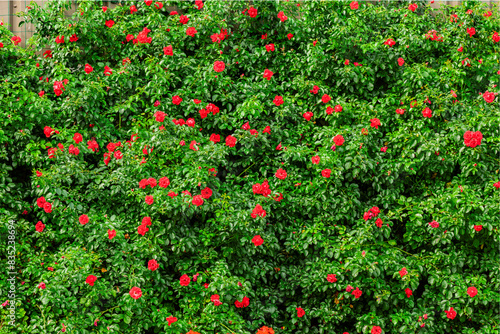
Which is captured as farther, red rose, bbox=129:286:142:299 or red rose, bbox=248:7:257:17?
red rose, bbox=248:7:257:17

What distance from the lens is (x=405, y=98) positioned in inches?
161

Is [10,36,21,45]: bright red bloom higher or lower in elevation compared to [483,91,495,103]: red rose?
higher

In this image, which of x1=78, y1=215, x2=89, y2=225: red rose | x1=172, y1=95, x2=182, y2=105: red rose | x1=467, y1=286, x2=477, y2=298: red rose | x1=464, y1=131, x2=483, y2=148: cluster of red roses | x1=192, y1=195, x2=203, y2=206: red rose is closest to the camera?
x1=192, y1=195, x2=203, y2=206: red rose

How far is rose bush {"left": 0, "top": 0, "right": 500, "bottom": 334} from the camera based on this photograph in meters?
3.45

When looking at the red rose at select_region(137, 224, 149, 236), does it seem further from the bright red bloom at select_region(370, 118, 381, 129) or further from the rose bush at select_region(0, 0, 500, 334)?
the bright red bloom at select_region(370, 118, 381, 129)

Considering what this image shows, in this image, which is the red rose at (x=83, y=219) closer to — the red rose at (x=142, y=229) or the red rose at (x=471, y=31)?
the red rose at (x=142, y=229)

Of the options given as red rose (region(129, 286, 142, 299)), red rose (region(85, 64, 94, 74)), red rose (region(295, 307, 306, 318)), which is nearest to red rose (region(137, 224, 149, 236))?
red rose (region(129, 286, 142, 299))

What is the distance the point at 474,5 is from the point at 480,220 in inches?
79.7

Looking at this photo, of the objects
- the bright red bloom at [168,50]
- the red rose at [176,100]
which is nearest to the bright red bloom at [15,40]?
the bright red bloom at [168,50]

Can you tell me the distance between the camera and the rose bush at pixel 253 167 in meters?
3.45

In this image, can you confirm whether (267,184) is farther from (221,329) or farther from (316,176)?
(221,329)

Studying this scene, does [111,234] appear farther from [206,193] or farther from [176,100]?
[176,100]

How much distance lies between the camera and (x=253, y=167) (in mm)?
4082

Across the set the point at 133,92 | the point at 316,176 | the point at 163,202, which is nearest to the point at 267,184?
the point at 316,176
